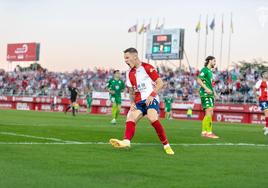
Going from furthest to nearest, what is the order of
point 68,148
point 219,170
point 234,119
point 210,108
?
1. point 234,119
2. point 210,108
3. point 68,148
4. point 219,170

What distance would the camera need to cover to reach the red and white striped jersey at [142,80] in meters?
10.2

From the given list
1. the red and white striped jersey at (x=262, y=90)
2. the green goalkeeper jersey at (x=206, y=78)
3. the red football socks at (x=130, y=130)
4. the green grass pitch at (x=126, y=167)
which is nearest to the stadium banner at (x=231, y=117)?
the red and white striped jersey at (x=262, y=90)

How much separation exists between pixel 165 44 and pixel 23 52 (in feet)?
126

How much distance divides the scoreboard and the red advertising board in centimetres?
3177

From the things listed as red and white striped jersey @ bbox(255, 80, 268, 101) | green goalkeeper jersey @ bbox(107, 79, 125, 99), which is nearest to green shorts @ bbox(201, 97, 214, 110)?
red and white striped jersey @ bbox(255, 80, 268, 101)

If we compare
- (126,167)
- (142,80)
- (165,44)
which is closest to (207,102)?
(142,80)

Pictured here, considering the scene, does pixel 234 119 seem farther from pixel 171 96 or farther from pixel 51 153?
pixel 51 153

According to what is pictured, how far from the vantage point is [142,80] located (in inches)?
401

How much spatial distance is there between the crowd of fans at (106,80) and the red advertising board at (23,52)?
1957 centimetres

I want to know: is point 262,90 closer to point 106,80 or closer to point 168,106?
point 168,106

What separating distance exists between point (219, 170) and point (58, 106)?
154ft

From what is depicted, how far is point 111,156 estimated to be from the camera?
8.87m

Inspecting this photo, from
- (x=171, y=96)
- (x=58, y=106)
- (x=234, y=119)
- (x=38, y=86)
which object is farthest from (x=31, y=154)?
(x=38, y=86)

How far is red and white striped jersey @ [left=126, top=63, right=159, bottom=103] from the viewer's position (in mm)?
10180
